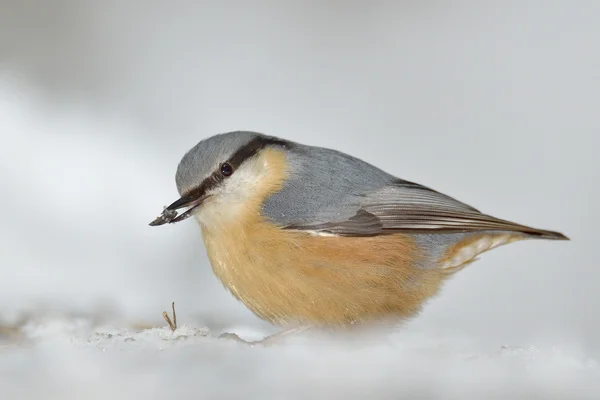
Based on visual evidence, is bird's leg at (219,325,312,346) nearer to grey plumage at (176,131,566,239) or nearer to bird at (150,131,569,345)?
bird at (150,131,569,345)

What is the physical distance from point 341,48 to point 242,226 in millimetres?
1905

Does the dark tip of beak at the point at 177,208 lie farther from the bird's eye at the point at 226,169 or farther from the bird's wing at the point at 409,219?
the bird's wing at the point at 409,219

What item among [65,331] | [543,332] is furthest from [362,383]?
[543,332]

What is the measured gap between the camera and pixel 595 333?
2914 millimetres

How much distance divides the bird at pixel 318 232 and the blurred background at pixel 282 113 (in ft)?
3.40

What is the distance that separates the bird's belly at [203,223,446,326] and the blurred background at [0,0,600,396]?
44.2 inches

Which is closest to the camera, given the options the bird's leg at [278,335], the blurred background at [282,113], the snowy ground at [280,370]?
the snowy ground at [280,370]

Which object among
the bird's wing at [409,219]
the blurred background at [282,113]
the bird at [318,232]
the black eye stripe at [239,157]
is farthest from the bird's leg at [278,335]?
the blurred background at [282,113]

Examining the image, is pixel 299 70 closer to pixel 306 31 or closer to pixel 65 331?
pixel 306 31

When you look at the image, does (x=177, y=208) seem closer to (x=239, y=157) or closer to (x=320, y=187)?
(x=239, y=157)

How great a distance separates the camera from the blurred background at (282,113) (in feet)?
11.1

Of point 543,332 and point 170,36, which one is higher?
point 170,36

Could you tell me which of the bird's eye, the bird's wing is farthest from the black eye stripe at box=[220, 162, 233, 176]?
the bird's wing

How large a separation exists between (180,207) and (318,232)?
14.3 inches
